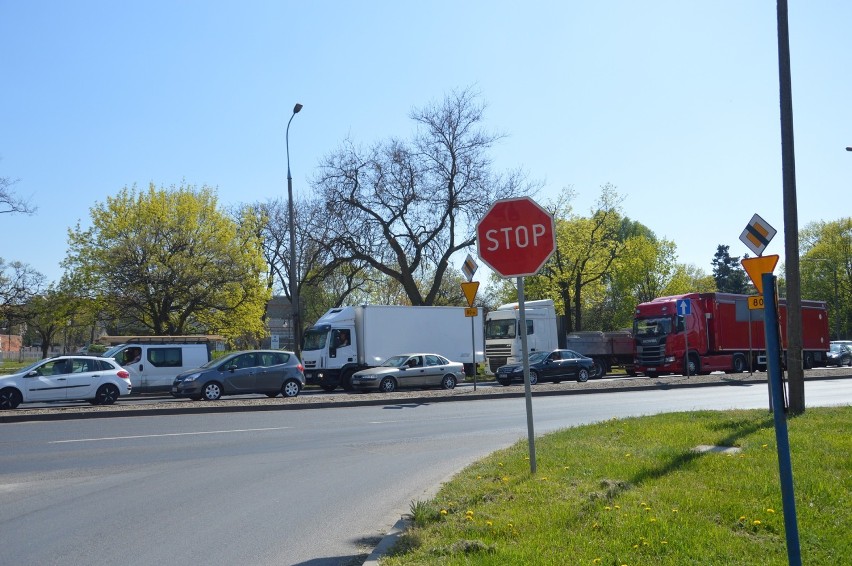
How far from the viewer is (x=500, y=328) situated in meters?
37.1

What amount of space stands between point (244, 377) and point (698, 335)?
2178cm

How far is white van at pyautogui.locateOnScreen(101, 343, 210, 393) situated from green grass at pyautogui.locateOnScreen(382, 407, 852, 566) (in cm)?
2005

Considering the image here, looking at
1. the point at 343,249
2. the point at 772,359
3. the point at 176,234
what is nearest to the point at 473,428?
the point at 772,359

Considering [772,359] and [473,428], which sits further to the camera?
[473,428]

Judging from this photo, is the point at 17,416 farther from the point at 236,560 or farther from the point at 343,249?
the point at 343,249

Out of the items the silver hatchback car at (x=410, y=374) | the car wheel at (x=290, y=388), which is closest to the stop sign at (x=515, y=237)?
the car wheel at (x=290, y=388)

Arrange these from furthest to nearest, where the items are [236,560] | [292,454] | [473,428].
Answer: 1. [473,428]
2. [292,454]
3. [236,560]

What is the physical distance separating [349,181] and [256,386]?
16.4m

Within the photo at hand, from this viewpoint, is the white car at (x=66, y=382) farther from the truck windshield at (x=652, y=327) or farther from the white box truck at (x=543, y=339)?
the truck windshield at (x=652, y=327)

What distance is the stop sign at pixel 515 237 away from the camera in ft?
28.7

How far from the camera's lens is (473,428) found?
53.1 feet

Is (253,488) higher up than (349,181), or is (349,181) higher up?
(349,181)

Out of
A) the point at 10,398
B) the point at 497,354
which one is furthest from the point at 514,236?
the point at 497,354

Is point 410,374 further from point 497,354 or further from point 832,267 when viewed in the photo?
point 832,267
